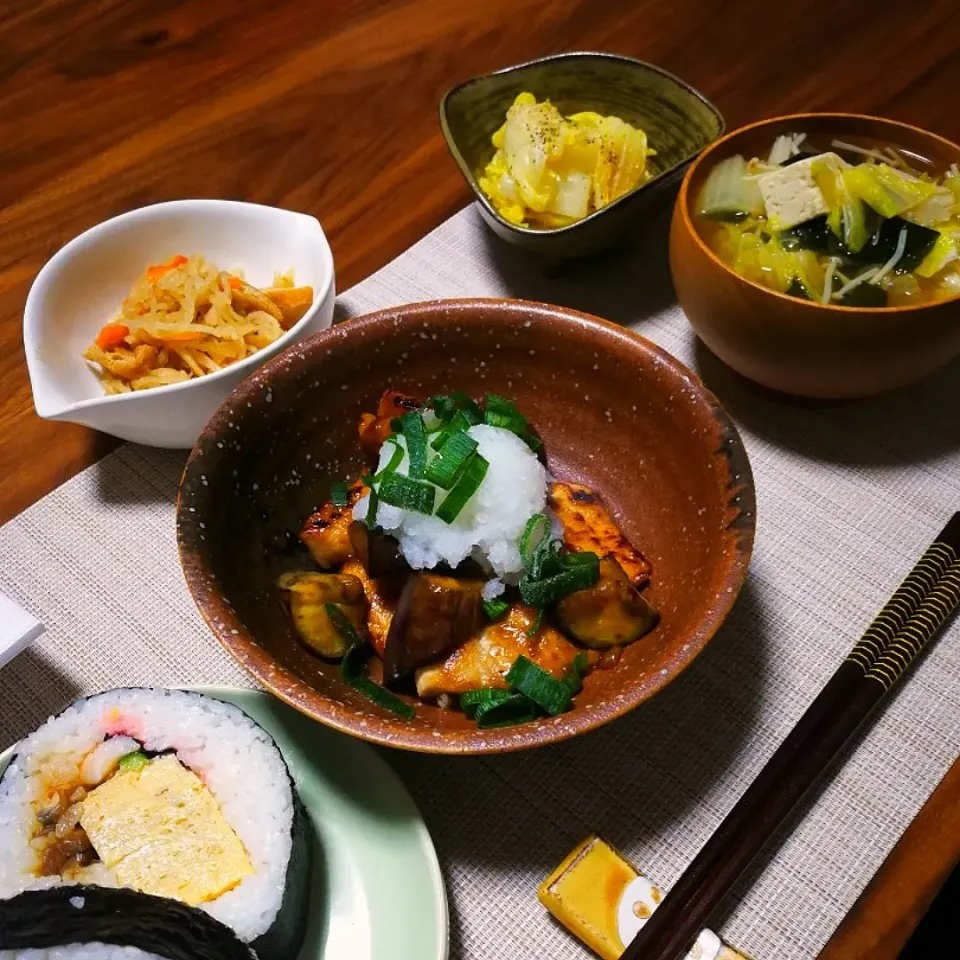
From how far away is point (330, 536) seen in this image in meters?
1.23

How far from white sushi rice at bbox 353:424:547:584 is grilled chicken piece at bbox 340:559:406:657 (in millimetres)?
64

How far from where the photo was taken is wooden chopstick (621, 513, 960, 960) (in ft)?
3.14

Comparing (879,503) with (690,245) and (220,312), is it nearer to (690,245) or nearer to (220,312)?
(690,245)

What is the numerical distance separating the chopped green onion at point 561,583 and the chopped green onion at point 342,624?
0.75ft

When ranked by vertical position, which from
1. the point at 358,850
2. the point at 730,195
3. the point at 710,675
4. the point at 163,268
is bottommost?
the point at 710,675

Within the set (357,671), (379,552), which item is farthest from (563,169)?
(357,671)

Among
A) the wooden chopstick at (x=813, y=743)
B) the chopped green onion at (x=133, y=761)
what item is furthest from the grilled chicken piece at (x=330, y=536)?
the wooden chopstick at (x=813, y=743)

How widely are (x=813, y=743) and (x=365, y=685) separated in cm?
56

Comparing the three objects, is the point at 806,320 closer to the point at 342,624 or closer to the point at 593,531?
the point at 593,531

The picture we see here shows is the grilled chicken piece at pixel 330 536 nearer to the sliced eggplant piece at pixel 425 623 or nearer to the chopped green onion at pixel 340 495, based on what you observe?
the chopped green onion at pixel 340 495

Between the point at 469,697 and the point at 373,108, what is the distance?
1613 millimetres

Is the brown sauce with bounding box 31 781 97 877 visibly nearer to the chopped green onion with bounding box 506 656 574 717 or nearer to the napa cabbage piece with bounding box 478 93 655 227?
the chopped green onion with bounding box 506 656 574 717

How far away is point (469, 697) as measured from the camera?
1.08 m

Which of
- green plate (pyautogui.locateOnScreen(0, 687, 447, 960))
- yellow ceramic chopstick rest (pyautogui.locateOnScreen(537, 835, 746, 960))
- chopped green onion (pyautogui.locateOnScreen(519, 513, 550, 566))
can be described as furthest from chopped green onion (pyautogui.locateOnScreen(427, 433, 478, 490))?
yellow ceramic chopstick rest (pyautogui.locateOnScreen(537, 835, 746, 960))
